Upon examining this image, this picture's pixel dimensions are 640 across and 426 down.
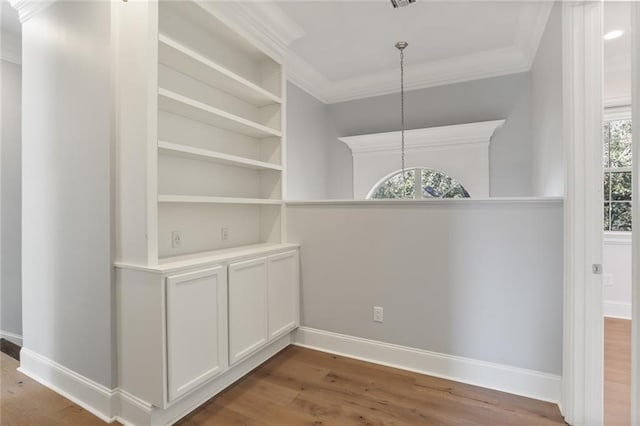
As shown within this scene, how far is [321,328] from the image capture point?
2.87 metres

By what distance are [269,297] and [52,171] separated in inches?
71.4

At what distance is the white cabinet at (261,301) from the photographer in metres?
2.23

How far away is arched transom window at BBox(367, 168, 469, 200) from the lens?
4074 mm

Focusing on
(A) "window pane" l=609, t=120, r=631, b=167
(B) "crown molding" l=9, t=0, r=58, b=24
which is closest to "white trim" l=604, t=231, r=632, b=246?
(A) "window pane" l=609, t=120, r=631, b=167

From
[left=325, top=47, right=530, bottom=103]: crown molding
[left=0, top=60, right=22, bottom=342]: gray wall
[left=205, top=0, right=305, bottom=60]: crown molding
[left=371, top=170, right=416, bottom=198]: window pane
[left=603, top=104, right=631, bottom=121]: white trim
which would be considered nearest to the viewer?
[left=205, top=0, right=305, bottom=60]: crown molding

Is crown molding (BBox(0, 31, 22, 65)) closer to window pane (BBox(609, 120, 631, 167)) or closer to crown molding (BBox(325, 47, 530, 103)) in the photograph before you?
crown molding (BBox(325, 47, 530, 103))

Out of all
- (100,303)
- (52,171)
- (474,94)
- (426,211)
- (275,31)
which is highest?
(275,31)

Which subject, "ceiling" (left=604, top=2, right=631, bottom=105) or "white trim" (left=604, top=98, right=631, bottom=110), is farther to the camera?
"white trim" (left=604, top=98, right=631, bottom=110)

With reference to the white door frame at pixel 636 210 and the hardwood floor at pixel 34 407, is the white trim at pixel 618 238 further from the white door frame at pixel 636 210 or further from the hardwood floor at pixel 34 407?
the hardwood floor at pixel 34 407

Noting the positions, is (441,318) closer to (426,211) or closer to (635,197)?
(426,211)

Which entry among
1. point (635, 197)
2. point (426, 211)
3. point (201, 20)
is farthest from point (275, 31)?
point (635, 197)

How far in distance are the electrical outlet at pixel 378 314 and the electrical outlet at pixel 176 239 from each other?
5.33 ft

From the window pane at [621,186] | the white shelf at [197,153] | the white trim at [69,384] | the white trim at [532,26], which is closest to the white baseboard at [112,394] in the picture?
the white trim at [69,384]

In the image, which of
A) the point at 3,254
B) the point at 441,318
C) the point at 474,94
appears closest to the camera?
the point at 441,318
